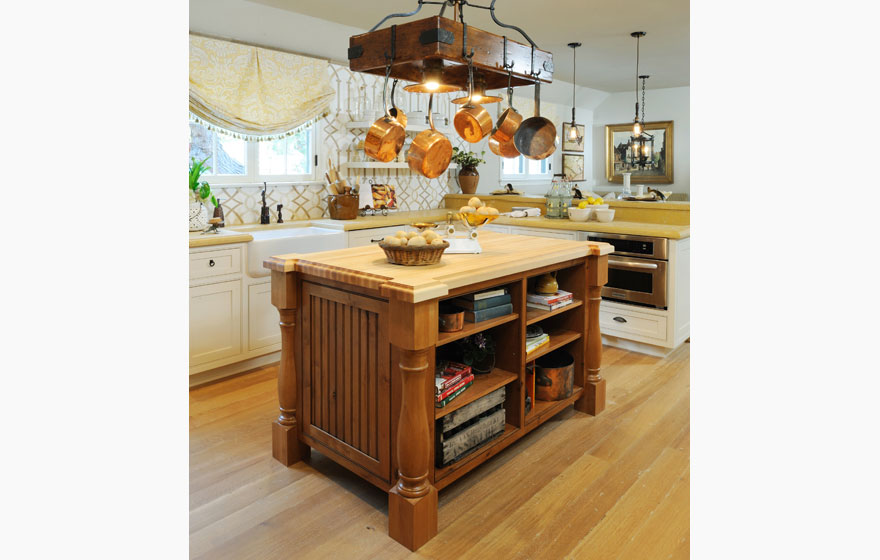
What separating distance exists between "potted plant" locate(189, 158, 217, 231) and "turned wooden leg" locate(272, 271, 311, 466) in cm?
143

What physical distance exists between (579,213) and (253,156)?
2505mm

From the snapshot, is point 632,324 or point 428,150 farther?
point 632,324

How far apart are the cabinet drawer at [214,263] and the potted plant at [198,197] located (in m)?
0.29

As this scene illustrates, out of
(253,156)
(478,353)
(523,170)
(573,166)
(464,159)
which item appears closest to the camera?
(478,353)

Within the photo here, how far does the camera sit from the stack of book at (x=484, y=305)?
2.36 meters

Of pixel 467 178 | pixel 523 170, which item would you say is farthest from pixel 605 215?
pixel 523 170

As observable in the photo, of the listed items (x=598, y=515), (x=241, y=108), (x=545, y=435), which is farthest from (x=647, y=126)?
(x=598, y=515)

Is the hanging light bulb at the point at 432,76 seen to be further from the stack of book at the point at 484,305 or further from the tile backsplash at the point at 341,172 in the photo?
the tile backsplash at the point at 341,172

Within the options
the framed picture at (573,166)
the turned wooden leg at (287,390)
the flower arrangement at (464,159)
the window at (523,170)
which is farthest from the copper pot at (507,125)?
the framed picture at (573,166)

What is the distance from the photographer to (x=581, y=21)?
4922 millimetres

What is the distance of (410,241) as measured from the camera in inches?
90.4

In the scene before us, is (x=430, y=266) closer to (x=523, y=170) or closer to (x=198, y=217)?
(x=198, y=217)

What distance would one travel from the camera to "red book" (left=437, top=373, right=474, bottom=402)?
2.20 metres

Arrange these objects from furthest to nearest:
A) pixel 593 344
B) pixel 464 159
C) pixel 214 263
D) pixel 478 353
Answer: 1. pixel 464 159
2. pixel 214 263
3. pixel 593 344
4. pixel 478 353
